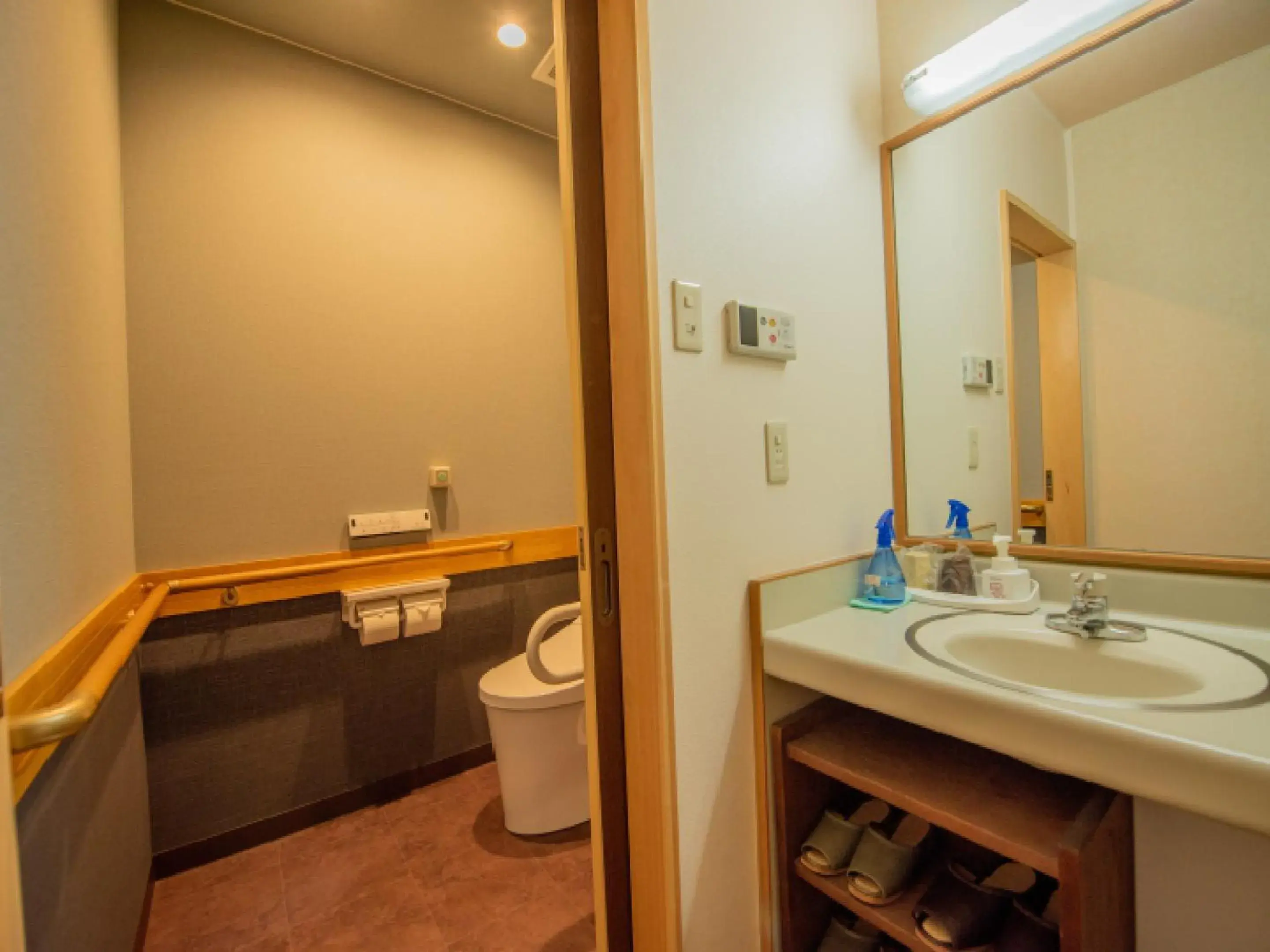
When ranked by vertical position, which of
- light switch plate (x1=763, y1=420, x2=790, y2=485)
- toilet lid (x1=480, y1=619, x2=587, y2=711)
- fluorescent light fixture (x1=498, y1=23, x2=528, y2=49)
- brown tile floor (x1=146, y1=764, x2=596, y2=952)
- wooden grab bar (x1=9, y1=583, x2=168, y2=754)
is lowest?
brown tile floor (x1=146, y1=764, x2=596, y2=952)

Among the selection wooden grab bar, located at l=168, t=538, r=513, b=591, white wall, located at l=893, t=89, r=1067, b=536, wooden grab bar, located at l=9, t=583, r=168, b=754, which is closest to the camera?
wooden grab bar, located at l=9, t=583, r=168, b=754

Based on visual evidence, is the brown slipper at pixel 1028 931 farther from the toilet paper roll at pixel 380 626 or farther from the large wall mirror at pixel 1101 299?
the toilet paper roll at pixel 380 626

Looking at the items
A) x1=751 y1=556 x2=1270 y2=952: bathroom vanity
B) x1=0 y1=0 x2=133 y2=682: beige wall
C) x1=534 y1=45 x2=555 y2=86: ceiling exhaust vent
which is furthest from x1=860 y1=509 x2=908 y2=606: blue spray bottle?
x1=534 y1=45 x2=555 y2=86: ceiling exhaust vent

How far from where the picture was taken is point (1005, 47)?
108cm

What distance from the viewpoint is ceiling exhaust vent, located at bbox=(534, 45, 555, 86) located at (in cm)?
183

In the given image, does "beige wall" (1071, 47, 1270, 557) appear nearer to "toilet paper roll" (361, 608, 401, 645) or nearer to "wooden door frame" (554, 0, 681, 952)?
"wooden door frame" (554, 0, 681, 952)

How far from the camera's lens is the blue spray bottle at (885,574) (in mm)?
1138

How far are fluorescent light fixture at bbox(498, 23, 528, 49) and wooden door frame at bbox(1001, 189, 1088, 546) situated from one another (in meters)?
1.54

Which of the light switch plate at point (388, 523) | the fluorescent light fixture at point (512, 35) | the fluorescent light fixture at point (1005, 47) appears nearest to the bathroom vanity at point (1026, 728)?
the fluorescent light fixture at point (1005, 47)

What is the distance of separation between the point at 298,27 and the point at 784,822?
2555 millimetres

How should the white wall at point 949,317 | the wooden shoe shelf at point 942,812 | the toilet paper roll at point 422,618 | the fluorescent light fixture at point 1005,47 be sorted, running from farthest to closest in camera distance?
1. the toilet paper roll at point 422,618
2. the white wall at point 949,317
3. the fluorescent light fixture at point 1005,47
4. the wooden shoe shelf at point 942,812

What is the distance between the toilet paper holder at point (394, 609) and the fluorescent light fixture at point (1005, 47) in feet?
6.47

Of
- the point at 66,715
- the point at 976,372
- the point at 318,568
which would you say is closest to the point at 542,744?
the point at 318,568

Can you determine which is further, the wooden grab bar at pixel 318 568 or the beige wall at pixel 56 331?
the wooden grab bar at pixel 318 568
